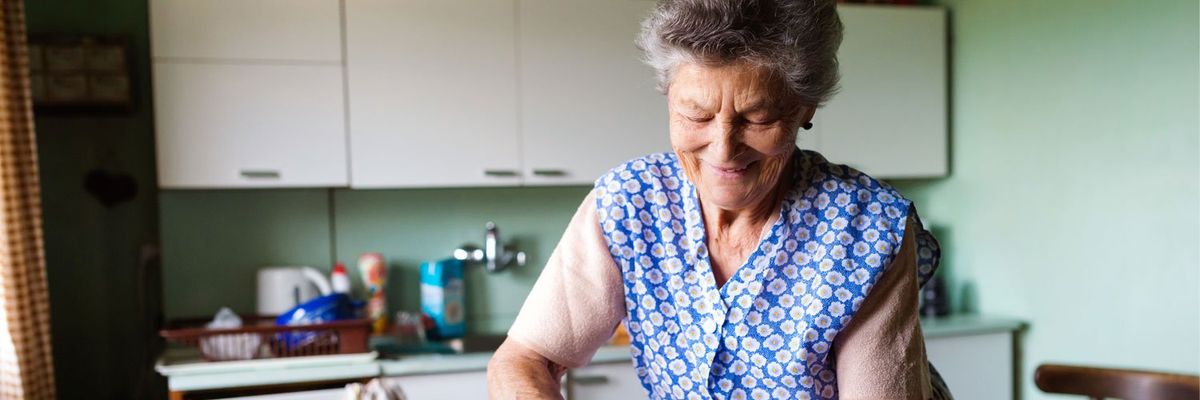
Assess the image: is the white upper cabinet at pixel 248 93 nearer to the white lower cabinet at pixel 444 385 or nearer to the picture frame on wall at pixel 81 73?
the picture frame on wall at pixel 81 73

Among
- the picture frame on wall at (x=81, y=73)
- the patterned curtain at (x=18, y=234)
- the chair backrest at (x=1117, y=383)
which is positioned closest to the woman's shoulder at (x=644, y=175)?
the chair backrest at (x=1117, y=383)

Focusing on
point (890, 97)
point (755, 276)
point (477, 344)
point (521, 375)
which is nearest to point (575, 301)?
point (521, 375)

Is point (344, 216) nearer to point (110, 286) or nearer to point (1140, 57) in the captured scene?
point (110, 286)

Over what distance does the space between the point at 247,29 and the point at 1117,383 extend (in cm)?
211

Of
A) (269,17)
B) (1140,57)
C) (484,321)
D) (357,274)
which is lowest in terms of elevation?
(484,321)

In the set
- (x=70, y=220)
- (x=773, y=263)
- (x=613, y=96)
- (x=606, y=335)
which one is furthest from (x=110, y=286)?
(x=773, y=263)

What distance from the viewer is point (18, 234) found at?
2018 mm

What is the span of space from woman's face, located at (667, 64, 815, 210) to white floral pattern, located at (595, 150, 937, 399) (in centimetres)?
8

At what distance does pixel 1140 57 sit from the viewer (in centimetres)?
221

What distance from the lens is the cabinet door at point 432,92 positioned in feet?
7.91

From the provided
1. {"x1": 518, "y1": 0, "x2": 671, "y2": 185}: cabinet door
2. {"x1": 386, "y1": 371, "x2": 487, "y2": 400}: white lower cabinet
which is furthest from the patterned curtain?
{"x1": 518, "y1": 0, "x2": 671, "y2": 185}: cabinet door

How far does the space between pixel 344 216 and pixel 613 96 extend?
90cm

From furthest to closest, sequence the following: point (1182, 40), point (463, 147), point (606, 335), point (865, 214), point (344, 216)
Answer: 1. point (344, 216)
2. point (463, 147)
3. point (1182, 40)
4. point (606, 335)
5. point (865, 214)

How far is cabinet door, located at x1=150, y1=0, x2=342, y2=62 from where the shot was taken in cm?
228
